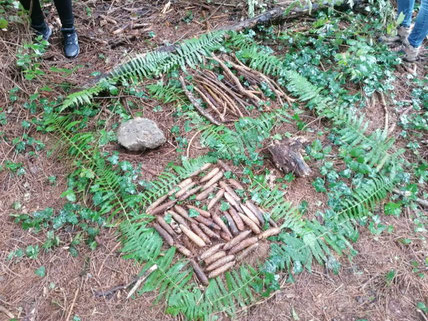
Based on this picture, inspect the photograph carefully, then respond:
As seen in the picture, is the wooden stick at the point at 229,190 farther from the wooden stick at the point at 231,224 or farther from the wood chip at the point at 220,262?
the wood chip at the point at 220,262

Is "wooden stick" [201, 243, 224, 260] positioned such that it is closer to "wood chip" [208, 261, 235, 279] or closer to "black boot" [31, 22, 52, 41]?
"wood chip" [208, 261, 235, 279]

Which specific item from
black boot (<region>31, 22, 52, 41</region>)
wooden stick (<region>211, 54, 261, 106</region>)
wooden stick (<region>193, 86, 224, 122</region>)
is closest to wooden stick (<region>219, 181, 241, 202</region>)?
wooden stick (<region>193, 86, 224, 122</region>)

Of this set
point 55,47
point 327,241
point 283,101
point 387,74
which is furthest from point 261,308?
point 55,47

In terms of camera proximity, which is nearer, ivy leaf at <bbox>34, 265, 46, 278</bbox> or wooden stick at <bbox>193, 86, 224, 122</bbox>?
ivy leaf at <bbox>34, 265, 46, 278</bbox>

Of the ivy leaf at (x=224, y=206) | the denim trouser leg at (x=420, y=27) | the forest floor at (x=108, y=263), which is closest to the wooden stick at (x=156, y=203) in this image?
the forest floor at (x=108, y=263)

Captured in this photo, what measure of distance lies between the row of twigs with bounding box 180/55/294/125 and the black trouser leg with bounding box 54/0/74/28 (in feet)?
5.34

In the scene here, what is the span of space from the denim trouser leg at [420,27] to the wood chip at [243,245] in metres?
3.44

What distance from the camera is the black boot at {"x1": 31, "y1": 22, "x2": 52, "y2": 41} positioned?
410 cm

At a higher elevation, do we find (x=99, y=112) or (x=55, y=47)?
(x=55, y=47)

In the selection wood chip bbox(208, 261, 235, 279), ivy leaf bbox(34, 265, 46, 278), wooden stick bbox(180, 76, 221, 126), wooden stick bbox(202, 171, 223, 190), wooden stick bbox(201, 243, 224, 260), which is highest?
wooden stick bbox(180, 76, 221, 126)

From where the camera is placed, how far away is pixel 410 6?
13.6 feet

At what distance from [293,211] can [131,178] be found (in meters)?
1.54

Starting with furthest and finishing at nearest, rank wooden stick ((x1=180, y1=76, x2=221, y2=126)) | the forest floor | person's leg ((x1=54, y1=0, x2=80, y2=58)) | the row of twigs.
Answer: person's leg ((x1=54, y1=0, x2=80, y2=58)), the row of twigs, wooden stick ((x1=180, y1=76, x2=221, y2=126)), the forest floor

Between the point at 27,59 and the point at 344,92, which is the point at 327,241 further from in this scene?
the point at 27,59
